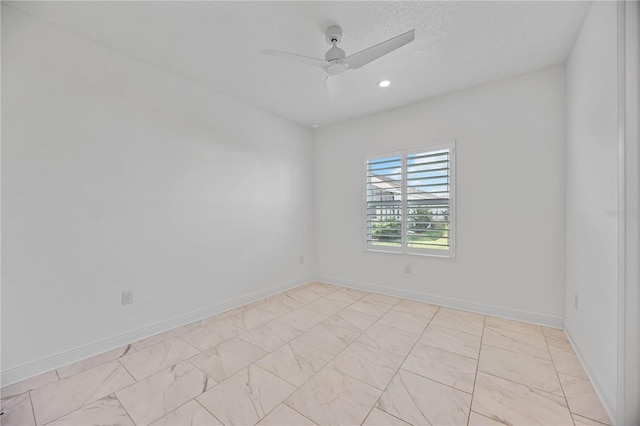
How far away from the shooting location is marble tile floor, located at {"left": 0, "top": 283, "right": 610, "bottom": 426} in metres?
1.55

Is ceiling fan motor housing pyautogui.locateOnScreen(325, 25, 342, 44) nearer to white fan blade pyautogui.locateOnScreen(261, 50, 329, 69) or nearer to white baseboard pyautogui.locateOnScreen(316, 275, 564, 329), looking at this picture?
white fan blade pyautogui.locateOnScreen(261, 50, 329, 69)

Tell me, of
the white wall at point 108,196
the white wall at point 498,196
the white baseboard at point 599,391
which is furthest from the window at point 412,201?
the white wall at point 108,196

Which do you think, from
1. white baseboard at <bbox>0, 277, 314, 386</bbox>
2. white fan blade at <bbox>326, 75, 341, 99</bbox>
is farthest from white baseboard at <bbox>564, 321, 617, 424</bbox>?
white baseboard at <bbox>0, 277, 314, 386</bbox>

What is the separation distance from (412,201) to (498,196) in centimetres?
98

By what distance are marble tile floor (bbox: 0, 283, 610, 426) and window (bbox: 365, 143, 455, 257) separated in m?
1.05

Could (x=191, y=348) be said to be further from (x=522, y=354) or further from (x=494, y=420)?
(x=522, y=354)

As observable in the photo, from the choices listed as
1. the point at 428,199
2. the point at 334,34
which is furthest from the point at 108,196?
the point at 428,199

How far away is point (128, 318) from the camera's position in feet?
8.00

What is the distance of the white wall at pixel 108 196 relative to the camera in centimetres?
192

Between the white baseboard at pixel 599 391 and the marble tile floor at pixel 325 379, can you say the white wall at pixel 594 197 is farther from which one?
the marble tile floor at pixel 325 379

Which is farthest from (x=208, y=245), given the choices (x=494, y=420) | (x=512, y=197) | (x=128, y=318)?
(x=512, y=197)

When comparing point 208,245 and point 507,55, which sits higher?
point 507,55

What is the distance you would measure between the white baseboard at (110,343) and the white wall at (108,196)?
0.02m

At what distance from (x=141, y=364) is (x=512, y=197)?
3.94 meters
